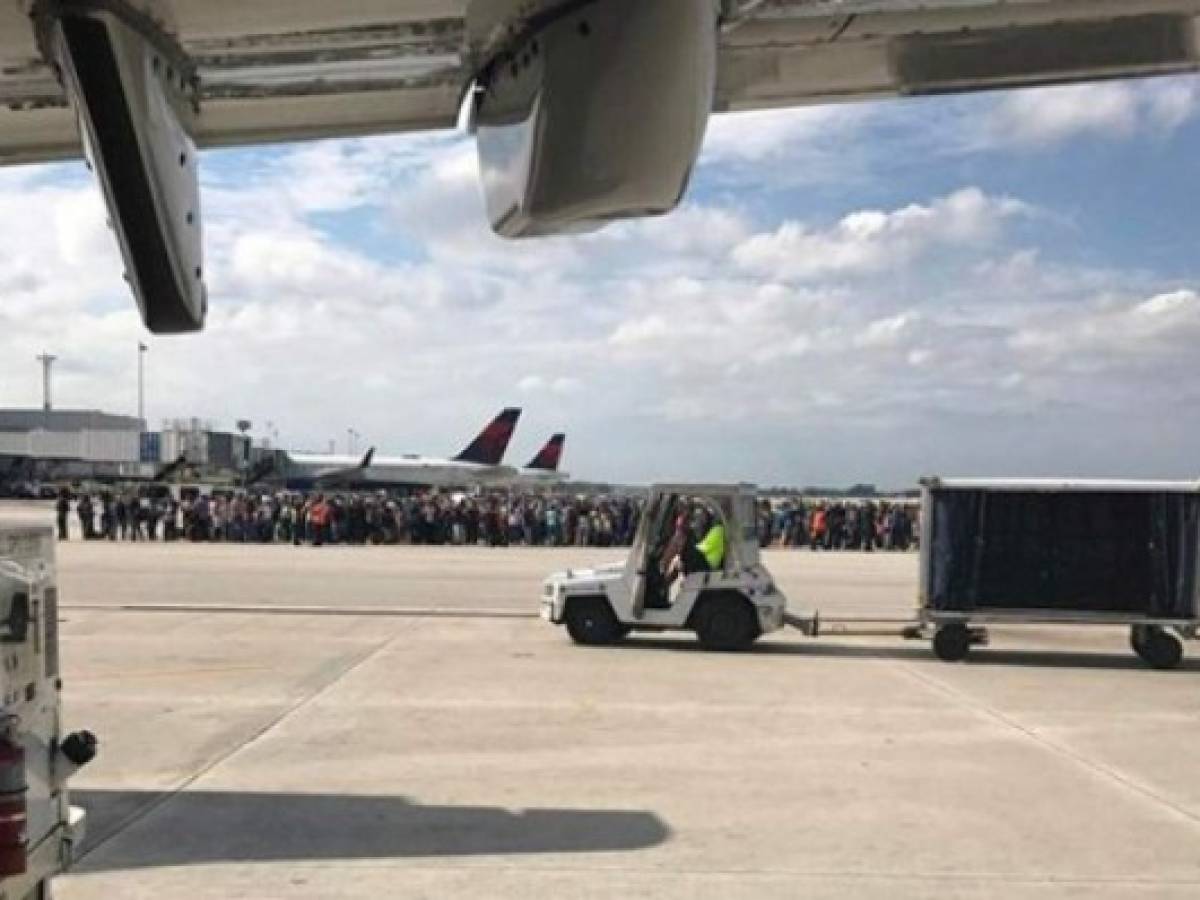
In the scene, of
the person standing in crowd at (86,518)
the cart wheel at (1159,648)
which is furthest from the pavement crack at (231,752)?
the person standing in crowd at (86,518)

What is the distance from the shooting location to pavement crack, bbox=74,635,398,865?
711cm

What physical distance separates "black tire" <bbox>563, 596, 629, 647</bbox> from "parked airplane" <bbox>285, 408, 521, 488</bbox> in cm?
5758

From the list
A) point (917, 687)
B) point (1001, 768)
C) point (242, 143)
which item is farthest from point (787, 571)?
point (242, 143)

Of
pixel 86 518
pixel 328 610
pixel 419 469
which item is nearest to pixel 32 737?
pixel 328 610

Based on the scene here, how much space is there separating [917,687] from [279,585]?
1320 cm

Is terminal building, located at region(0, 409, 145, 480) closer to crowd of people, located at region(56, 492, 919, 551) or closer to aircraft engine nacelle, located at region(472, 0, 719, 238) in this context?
crowd of people, located at region(56, 492, 919, 551)

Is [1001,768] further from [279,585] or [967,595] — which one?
[279,585]

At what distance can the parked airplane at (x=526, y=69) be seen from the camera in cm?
320

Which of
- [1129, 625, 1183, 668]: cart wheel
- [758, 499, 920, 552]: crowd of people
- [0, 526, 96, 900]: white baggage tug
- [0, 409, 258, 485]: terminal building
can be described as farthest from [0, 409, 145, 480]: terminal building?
[0, 526, 96, 900]: white baggage tug

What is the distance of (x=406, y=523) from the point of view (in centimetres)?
4134

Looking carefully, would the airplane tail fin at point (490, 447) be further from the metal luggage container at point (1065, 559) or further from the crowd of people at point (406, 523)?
the metal luggage container at point (1065, 559)

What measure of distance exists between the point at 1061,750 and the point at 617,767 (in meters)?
3.21

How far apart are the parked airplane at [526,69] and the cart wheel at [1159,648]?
11863 millimetres

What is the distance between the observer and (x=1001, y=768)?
9.01 meters
